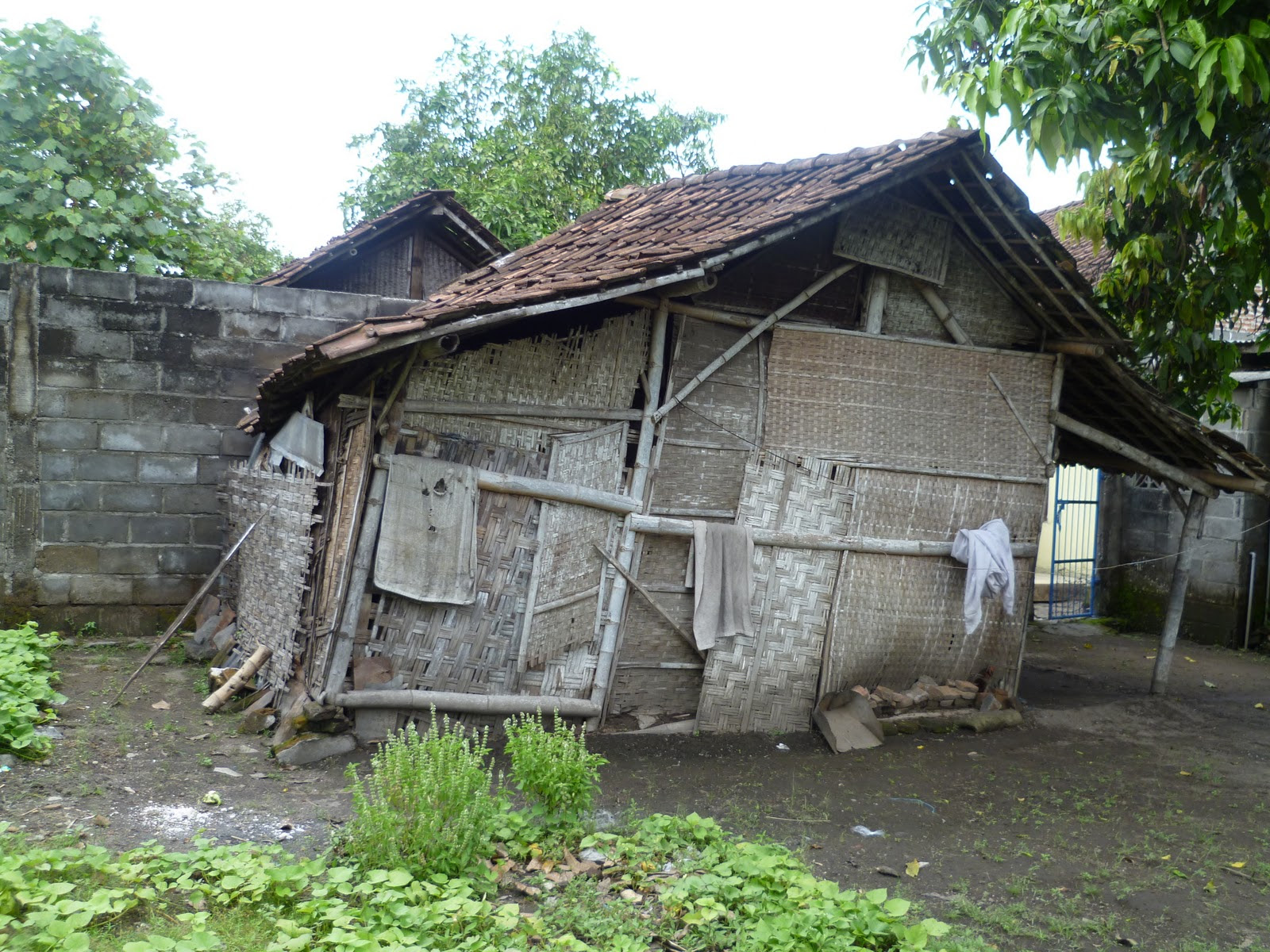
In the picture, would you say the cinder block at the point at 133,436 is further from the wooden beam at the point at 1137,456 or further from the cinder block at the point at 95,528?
the wooden beam at the point at 1137,456

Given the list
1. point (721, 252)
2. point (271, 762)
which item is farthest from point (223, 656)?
point (721, 252)

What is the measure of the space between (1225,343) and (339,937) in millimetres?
7740

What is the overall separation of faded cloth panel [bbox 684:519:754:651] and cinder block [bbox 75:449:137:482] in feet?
15.2

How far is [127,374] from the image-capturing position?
7930 mm

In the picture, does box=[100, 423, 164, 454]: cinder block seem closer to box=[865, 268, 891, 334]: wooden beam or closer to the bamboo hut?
the bamboo hut

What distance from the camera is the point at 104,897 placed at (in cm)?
352

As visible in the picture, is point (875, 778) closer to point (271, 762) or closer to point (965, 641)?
point (965, 641)

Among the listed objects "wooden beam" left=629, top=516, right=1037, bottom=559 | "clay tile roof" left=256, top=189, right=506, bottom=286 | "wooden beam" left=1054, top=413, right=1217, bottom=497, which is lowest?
"wooden beam" left=629, top=516, right=1037, bottom=559

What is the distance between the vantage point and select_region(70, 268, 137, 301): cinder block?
775 cm

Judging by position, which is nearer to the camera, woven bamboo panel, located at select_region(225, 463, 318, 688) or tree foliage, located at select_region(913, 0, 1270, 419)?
tree foliage, located at select_region(913, 0, 1270, 419)

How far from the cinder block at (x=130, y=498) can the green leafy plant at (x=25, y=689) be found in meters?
1.07

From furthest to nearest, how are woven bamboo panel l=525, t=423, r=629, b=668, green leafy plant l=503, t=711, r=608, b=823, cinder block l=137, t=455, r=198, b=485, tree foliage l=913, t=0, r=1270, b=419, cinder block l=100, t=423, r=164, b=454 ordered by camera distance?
cinder block l=137, t=455, r=198, b=485 < cinder block l=100, t=423, r=164, b=454 < woven bamboo panel l=525, t=423, r=629, b=668 < green leafy plant l=503, t=711, r=608, b=823 < tree foliage l=913, t=0, r=1270, b=419

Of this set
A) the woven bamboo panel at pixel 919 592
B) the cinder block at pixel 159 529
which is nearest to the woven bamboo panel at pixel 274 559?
the cinder block at pixel 159 529

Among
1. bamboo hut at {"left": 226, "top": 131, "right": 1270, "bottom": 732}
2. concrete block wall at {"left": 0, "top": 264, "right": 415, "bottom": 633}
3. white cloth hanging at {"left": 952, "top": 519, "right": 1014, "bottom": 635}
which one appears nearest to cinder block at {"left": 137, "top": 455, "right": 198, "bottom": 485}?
concrete block wall at {"left": 0, "top": 264, "right": 415, "bottom": 633}
